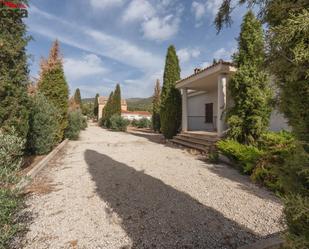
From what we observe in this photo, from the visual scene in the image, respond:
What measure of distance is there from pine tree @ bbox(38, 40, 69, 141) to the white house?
21.3 feet

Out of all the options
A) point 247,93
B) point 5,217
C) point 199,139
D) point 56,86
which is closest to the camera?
point 5,217

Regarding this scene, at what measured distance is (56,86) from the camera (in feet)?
39.3

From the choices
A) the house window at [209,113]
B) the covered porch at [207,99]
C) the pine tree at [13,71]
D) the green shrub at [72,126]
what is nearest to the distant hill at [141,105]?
the covered porch at [207,99]

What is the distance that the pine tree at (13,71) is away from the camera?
5.23m

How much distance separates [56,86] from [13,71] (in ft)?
22.2

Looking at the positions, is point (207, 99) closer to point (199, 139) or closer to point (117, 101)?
point (199, 139)

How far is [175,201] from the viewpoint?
4.21 meters

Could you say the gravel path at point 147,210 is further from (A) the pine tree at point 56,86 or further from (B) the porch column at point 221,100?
(A) the pine tree at point 56,86

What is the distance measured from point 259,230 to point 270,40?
266 centimetres

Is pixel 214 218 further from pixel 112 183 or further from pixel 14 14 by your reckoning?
pixel 14 14

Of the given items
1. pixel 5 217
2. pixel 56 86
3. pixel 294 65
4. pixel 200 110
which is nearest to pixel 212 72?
pixel 200 110

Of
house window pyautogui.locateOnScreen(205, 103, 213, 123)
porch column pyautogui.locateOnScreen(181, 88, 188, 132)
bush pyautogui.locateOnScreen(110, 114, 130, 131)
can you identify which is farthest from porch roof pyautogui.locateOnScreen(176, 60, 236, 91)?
bush pyautogui.locateOnScreen(110, 114, 130, 131)

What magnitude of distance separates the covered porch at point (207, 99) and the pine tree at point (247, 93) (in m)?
0.89

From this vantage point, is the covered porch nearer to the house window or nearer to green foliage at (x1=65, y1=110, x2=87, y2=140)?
the house window
